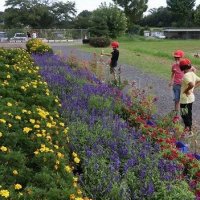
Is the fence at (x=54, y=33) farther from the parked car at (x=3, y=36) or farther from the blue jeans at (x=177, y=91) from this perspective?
the blue jeans at (x=177, y=91)

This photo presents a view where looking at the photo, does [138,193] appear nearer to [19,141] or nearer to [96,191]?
[96,191]

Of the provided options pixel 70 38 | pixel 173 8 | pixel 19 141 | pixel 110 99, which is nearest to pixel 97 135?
pixel 19 141

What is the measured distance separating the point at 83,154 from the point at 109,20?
150ft

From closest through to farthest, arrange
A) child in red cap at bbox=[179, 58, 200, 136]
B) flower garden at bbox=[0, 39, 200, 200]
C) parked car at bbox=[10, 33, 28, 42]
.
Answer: flower garden at bbox=[0, 39, 200, 200] → child in red cap at bbox=[179, 58, 200, 136] → parked car at bbox=[10, 33, 28, 42]

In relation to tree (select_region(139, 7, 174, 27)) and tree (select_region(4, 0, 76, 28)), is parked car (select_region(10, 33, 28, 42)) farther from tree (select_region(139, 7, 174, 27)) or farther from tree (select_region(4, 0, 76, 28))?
tree (select_region(139, 7, 174, 27))

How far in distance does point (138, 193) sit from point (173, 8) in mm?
107450

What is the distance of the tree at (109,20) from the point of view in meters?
49.6

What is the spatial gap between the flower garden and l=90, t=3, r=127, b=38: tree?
141ft

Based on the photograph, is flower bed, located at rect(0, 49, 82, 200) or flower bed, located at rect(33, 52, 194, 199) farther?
flower bed, located at rect(33, 52, 194, 199)

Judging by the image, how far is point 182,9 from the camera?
346ft

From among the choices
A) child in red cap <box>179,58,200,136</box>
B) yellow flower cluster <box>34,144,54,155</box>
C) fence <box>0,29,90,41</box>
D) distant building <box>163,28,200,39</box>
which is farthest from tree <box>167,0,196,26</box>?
yellow flower cluster <box>34,144,54,155</box>

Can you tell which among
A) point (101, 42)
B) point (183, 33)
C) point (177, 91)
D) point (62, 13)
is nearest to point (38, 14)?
point (62, 13)

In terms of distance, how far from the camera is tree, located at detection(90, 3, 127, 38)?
49.6 m

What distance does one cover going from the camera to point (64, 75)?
10266 millimetres
